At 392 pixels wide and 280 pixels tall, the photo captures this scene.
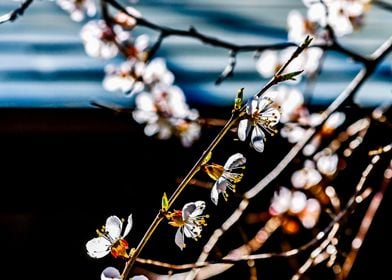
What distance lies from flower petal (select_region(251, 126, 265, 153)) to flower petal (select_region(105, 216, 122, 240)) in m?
0.22

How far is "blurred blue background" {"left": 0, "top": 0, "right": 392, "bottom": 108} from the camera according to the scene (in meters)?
2.56

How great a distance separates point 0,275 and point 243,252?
104 centimetres

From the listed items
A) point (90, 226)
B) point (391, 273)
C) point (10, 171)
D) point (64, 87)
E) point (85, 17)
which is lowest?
point (391, 273)

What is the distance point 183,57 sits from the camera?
2893 millimetres

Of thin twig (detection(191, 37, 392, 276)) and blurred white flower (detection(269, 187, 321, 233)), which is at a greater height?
thin twig (detection(191, 37, 392, 276))

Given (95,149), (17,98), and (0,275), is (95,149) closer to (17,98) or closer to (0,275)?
(17,98)

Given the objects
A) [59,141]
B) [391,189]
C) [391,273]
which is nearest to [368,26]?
[391,189]

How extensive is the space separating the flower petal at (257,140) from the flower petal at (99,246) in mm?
249

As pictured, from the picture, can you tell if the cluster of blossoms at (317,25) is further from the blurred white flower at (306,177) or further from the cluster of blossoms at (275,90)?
the blurred white flower at (306,177)

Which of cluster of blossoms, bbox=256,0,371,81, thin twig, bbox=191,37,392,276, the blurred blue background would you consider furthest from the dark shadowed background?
thin twig, bbox=191,37,392,276

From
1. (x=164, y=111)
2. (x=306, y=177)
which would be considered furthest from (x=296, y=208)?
(x=164, y=111)

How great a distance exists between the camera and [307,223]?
2375mm

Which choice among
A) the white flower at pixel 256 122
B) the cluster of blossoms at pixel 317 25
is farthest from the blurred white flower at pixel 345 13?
the white flower at pixel 256 122

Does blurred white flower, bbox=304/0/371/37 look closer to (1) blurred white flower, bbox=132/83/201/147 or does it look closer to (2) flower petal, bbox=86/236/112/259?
(1) blurred white flower, bbox=132/83/201/147
